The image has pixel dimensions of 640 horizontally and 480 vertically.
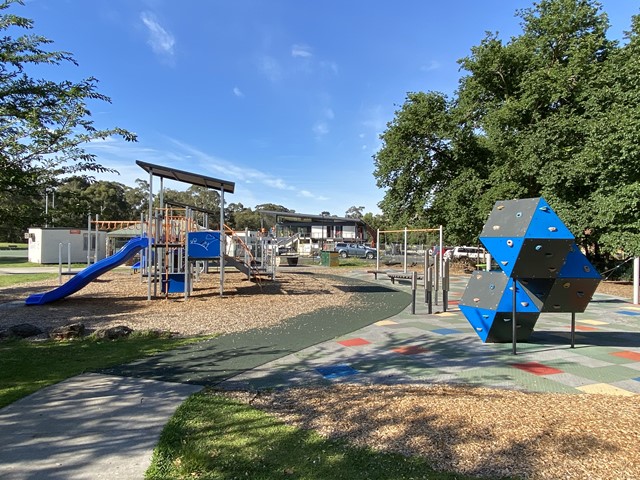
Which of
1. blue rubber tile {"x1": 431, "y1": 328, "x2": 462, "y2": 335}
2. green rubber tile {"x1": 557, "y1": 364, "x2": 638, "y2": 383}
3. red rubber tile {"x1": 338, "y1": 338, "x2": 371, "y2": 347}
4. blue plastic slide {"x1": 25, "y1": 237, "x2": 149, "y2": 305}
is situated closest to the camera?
green rubber tile {"x1": 557, "y1": 364, "x2": 638, "y2": 383}

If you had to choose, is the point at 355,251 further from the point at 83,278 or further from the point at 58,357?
the point at 58,357

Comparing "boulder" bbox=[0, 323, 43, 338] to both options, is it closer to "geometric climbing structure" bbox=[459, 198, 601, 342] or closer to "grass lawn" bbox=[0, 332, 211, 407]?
"grass lawn" bbox=[0, 332, 211, 407]

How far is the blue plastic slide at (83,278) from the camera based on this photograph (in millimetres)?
11312

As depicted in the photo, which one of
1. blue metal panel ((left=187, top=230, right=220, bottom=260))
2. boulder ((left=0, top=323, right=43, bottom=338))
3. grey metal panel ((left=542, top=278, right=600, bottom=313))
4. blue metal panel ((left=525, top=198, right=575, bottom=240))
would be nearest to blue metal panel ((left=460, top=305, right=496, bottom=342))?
grey metal panel ((left=542, top=278, right=600, bottom=313))

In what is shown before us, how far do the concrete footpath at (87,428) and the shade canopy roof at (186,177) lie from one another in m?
9.35

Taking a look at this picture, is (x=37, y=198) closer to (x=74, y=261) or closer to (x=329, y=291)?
(x=329, y=291)

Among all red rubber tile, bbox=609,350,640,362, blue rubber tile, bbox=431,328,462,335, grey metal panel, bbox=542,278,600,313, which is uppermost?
grey metal panel, bbox=542,278,600,313

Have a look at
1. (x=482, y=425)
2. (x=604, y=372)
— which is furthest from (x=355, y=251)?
(x=482, y=425)

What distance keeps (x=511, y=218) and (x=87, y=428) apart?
19.3ft

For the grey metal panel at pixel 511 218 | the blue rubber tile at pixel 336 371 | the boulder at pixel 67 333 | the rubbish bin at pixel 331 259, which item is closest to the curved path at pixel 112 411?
the blue rubber tile at pixel 336 371

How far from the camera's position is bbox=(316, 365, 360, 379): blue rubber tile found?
5.25 metres

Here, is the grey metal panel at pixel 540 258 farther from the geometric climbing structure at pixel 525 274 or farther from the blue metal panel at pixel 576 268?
the blue metal panel at pixel 576 268

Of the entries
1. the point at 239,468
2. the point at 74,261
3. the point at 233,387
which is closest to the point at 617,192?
the point at 233,387

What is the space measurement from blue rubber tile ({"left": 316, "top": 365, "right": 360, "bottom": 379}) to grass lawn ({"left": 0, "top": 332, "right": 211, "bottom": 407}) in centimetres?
268
